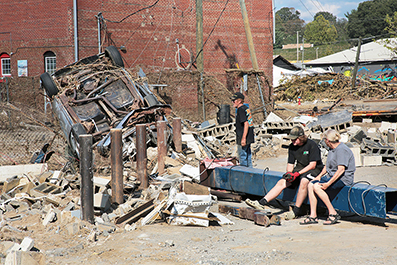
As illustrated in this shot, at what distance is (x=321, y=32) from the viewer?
10406cm

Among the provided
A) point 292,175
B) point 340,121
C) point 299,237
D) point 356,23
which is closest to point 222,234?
point 299,237

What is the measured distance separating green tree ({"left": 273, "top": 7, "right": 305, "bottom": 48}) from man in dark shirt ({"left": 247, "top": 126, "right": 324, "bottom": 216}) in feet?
350

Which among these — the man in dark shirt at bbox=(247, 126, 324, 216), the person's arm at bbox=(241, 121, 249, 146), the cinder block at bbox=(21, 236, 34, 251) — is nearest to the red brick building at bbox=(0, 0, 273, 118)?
the person's arm at bbox=(241, 121, 249, 146)

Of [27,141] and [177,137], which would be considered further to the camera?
[27,141]

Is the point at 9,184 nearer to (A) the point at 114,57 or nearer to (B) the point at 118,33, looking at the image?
(A) the point at 114,57

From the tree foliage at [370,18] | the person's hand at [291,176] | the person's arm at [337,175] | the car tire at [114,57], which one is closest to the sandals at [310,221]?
the person's arm at [337,175]

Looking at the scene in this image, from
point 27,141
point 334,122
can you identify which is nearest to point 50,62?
point 27,141

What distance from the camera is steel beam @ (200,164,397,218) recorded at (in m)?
5.44

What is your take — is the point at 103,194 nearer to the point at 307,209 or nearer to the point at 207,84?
the point at 307,209

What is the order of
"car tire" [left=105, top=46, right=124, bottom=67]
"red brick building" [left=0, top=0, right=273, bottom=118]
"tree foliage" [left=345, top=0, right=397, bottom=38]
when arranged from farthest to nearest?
"tree foliage" [left=345, top=0, right=397, bottom=38]
"red brick building" [left=0, top=0, right=273, bottom=118]
"car tire" [left=105, top=46, right=124, bottom=67]

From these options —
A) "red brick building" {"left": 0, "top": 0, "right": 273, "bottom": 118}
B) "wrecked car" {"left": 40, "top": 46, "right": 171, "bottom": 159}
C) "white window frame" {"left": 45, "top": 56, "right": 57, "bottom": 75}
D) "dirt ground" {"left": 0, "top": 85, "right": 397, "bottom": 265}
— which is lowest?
"dirt ground" {"left": 0, "top": 85, "right": 397, "bottom": 265}

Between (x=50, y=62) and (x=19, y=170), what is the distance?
1399 centimetres

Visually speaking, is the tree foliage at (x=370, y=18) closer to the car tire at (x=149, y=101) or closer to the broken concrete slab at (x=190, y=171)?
the car tire at (x=149, y=101)

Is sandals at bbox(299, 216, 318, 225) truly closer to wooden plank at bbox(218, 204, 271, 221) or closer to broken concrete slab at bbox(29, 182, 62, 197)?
wooden plank at bbox(218, 204, 271, 221)
